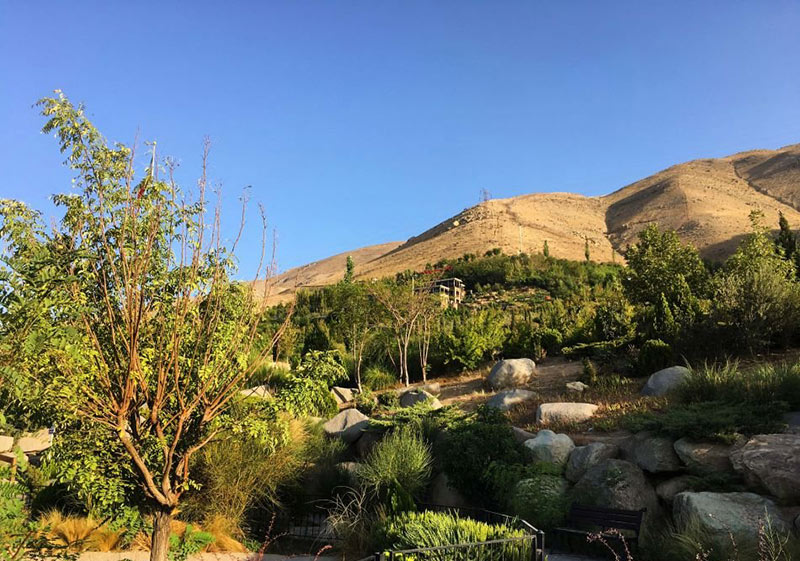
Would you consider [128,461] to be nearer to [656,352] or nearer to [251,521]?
[251,521]

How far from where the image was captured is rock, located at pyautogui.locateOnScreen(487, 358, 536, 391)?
1459cm

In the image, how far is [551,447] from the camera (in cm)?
882

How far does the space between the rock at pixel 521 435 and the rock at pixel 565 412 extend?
815 mm

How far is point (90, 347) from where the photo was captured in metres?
4.48

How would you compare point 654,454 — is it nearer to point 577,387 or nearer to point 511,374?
point 577,387

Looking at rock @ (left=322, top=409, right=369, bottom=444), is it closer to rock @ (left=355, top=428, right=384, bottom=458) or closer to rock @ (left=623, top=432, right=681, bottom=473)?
rock @ (left=355, top=428, right=384, bottom=458)

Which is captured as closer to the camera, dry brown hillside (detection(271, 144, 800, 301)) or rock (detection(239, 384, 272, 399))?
rock (detection(239, 384, 272, 399))

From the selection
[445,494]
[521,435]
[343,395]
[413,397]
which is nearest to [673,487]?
[521,435]

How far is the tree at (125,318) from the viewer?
4.00m

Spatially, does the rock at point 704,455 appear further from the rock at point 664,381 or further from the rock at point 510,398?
the rock at point 510,398

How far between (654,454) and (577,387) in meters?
4.79

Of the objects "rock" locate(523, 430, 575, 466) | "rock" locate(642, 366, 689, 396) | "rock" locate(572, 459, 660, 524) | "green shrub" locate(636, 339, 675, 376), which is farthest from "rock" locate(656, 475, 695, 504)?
"green shrub" locate(636, 339, 675, 376)

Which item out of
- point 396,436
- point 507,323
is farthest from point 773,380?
point 507,323

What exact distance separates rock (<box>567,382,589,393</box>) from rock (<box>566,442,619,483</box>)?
13.3 ft
